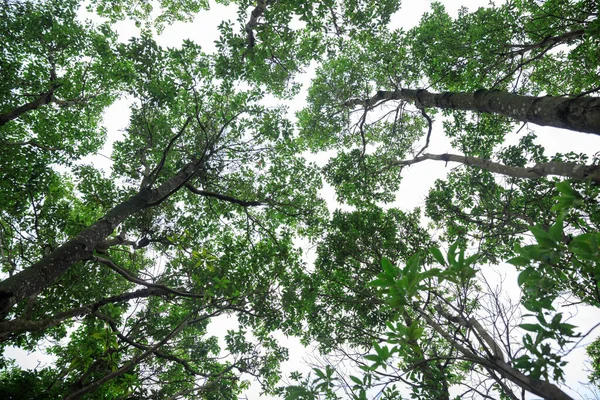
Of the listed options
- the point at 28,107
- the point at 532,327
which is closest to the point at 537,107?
the point at 532,327

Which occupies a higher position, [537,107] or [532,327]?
[537,107]

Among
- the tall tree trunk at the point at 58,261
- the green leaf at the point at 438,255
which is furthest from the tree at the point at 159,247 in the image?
the green leaf at the point at 438,255

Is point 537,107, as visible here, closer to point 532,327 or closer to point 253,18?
point 532,327

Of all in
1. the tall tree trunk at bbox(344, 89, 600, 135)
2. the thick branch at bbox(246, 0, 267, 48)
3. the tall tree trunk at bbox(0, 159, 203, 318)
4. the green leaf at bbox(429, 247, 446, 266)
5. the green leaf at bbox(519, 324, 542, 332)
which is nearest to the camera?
the green leaf at bbox(429, 247, 446, 266)

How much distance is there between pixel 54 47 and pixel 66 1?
54.6 inches

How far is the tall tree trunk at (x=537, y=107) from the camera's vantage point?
2.62 metres

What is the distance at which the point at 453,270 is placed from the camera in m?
1.46

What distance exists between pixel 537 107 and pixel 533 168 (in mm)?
1023

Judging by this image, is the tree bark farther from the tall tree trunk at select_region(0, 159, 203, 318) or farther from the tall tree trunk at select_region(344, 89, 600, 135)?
the tall tree trunk at select_region(0, 159, 203, 318)

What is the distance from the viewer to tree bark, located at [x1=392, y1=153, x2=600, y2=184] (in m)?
2.48

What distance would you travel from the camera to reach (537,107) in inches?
126

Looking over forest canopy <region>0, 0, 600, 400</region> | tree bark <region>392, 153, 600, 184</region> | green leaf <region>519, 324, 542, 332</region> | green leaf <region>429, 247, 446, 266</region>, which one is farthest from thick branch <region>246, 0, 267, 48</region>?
green leaf <region>519, 324, 542, 332</region>

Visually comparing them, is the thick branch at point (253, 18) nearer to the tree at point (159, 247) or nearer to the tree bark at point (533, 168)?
the tree at point (159, 247)

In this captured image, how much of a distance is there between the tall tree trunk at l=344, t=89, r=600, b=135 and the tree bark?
43 centimetres
